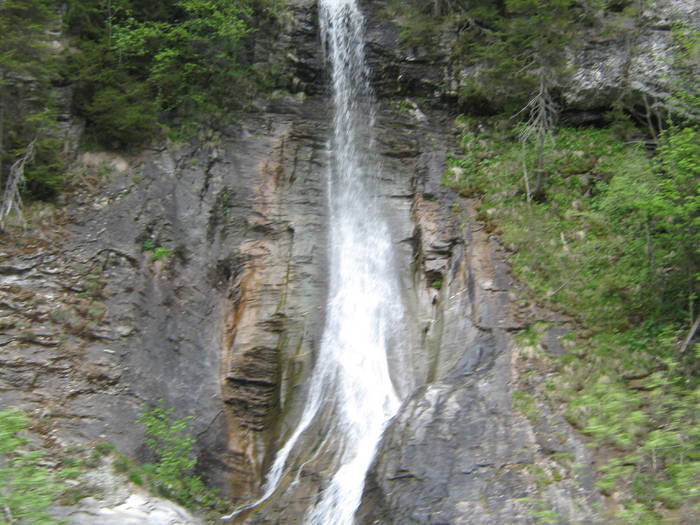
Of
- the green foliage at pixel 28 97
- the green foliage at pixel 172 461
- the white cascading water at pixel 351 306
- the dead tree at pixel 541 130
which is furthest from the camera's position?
the dead tree at pixel 541 130

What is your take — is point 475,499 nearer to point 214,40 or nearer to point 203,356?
point 203,356

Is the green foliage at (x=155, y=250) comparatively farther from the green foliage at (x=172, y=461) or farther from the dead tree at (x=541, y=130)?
the dead tree at (x=541, y=130)

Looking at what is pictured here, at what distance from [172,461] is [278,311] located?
3.85m

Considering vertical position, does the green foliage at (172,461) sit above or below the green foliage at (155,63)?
below

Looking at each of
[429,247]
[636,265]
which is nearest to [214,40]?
[429,247]

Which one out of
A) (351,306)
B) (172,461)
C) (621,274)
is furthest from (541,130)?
(172,461)

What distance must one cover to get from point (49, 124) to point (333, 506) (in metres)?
10.1

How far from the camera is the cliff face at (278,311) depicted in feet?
32.2

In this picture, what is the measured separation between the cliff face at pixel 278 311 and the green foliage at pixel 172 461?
0.31 m

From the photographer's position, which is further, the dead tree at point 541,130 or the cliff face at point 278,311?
the dead tree at point 541,130

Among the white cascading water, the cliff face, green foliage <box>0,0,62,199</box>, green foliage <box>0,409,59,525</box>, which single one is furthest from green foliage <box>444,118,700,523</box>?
green foliage <box>0,0,62,199</box>

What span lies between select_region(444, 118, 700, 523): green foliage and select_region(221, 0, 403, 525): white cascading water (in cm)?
Result: 274

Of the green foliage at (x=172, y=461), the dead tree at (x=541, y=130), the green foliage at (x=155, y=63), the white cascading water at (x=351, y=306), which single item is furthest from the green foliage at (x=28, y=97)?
the dead tree at (x=541, y=130)

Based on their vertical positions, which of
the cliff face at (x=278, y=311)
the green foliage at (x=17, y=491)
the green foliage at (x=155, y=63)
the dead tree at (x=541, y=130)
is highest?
the green foliage at (x=155, y=63)
